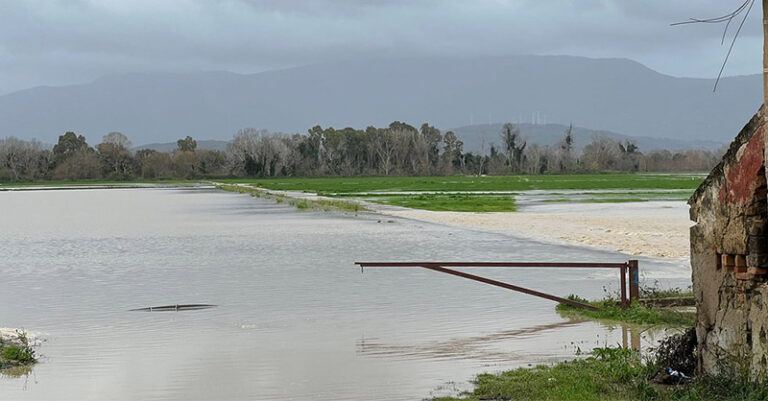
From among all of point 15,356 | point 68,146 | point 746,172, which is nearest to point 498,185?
point 15,356

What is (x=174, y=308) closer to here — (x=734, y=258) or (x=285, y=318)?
(x=285, y=318)

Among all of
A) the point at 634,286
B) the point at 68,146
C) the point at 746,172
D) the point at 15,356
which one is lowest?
the point at 15,356

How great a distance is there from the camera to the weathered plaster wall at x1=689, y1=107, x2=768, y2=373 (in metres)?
8.69

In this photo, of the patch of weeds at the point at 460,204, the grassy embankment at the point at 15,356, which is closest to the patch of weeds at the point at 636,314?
the grassy embankment at the point at 15,356

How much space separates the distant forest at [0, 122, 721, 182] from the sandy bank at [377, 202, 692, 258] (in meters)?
116

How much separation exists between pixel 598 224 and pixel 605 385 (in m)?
27.6

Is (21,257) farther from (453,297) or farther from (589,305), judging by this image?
(589,305)

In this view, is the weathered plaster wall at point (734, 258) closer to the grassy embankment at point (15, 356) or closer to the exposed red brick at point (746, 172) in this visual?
the exposed red brick at point (746, 172)

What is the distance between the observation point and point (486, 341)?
1342 cm

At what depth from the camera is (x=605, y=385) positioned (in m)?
9.70

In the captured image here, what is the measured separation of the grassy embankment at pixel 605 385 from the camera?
28.5 ft

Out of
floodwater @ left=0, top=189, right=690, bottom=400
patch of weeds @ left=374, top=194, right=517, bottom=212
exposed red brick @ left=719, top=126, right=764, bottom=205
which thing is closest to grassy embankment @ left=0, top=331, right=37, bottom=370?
floodwater @ left=0, top=189, right=690, bottom=400

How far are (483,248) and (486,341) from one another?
601 inches

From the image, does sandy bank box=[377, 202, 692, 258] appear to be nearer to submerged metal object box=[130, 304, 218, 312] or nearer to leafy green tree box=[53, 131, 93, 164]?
submerged metal object box=[130, 304, 218, 312]
